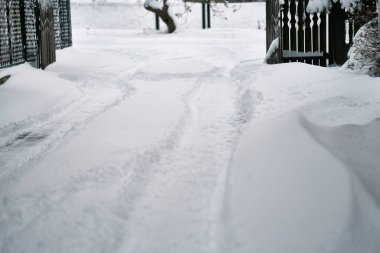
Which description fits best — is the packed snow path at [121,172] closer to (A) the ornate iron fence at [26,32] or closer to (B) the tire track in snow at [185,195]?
(B) the tire track in snow at [185,195]

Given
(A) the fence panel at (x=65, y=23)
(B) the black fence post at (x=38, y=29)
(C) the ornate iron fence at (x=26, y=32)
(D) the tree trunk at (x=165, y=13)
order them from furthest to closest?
1. (D) the tree trunk at (x=165, y=13)
2. (A) the fence panel at (x=65, y=23)
3. (B) the black fence post at (x=38, y=29)
4. (C) the ornate iron fence at (x=26, y=32)

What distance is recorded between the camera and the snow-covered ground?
354 centimetres

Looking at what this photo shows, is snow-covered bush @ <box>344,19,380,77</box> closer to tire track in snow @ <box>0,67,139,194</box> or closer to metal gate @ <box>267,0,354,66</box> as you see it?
metal gate @ <box>267,0,354,66</box>

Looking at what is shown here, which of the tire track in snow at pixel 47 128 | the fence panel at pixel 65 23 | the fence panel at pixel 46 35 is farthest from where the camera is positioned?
the fence panel at pixel 65 23

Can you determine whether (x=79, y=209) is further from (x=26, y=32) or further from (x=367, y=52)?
(x=26, y=32)

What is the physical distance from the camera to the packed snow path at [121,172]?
3568mm

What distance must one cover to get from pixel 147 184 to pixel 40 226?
3.55ft

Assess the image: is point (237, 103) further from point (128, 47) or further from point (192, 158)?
point (128, 47)

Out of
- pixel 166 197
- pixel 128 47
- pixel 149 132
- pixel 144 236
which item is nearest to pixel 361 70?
pixel 149 132

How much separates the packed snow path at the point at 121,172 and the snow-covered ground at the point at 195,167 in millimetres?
14

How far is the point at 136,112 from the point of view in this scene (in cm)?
765

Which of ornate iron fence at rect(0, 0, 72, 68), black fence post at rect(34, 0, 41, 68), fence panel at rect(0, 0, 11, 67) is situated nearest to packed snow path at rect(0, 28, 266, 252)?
fence panel at rect(0, 0, 11, 67)

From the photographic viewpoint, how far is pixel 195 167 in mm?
5008

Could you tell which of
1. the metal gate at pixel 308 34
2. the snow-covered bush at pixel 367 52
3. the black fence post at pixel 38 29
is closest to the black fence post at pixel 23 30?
the black fence post at pixel 38 29
